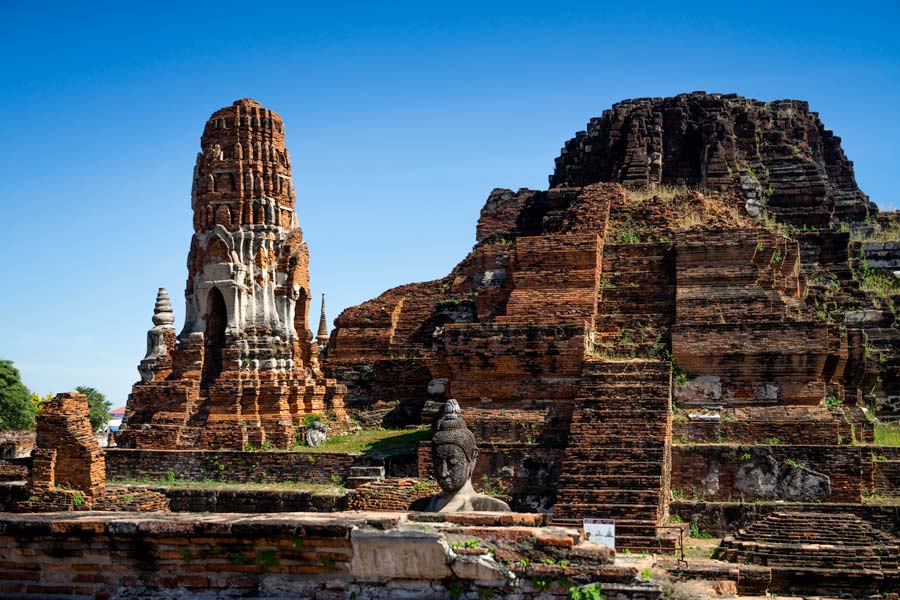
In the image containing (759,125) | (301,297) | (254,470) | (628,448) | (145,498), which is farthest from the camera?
(759,125)

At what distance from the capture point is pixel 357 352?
2573cm

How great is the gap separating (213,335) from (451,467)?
41.5 feet

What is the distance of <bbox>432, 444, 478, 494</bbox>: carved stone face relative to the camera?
42.2 feet

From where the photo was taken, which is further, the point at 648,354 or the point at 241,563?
the point at 648,354

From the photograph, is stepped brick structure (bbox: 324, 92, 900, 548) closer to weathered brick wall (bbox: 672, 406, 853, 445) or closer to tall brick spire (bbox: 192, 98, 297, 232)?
weathered brick wall (bbox: 672, 406, 853, 445)

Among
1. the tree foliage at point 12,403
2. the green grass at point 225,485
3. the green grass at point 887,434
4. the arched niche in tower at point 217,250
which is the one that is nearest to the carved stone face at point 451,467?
the green grass at point 225,485

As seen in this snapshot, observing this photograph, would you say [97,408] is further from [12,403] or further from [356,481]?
[356,481]

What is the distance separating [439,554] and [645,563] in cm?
186

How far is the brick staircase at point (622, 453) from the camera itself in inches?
584

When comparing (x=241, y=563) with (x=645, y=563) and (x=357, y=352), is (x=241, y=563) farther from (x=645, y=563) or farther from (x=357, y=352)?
(x=357, y=352)

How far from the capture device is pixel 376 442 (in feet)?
69.4

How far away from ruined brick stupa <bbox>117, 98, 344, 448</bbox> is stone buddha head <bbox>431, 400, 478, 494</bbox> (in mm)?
9780

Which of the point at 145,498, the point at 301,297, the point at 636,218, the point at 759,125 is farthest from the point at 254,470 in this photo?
the point at 759,125

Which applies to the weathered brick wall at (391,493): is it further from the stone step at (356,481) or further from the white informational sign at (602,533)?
the white informational sign at (602,533)
